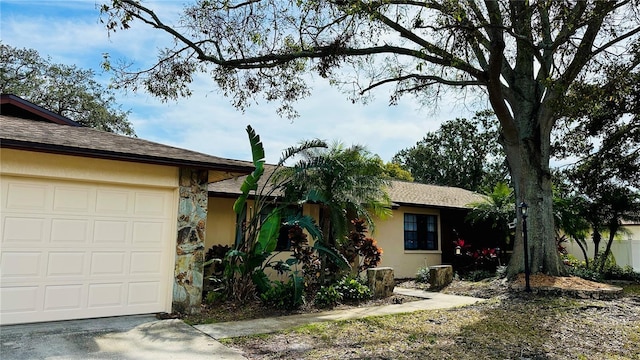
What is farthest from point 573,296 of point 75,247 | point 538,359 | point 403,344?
point 75,247

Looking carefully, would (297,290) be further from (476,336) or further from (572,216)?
(572,216)

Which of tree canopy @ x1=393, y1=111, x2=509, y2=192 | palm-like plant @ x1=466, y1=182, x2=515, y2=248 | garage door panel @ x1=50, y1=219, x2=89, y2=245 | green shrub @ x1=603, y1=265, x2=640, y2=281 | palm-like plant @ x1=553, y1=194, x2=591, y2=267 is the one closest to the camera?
garage door panel @ x1=50, y1=219, x2=89, y2=245

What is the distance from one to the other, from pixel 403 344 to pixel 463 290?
6.22 metres

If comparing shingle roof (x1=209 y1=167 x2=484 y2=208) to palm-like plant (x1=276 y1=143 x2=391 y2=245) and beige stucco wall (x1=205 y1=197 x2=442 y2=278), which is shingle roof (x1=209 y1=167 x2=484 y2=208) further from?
palm-like plant (x1=276 y1=143 x2=391 y2=245)

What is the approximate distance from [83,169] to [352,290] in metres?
6.02

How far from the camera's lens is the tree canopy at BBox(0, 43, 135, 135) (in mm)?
26422

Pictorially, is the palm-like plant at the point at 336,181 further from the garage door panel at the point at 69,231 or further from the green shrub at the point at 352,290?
the garage door panel at the point at 69,231

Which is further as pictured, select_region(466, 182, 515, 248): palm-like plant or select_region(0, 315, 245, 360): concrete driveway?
select_region(466, 182, 515, 248): palm-like plant

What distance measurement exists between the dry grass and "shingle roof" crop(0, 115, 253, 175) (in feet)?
10.7

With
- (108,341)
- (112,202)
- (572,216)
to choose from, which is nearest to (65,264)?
(112,202)

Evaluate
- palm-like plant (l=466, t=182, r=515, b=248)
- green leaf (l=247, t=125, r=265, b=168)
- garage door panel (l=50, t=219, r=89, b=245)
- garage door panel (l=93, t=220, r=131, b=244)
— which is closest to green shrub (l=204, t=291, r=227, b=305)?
garage door panel (l=93, t=220, r=131, b=244)

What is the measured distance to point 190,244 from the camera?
26.1 ft

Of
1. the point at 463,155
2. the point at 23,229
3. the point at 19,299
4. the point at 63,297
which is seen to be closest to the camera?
the point at 19,299

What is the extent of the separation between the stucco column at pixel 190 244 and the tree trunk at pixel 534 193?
8.63 m
